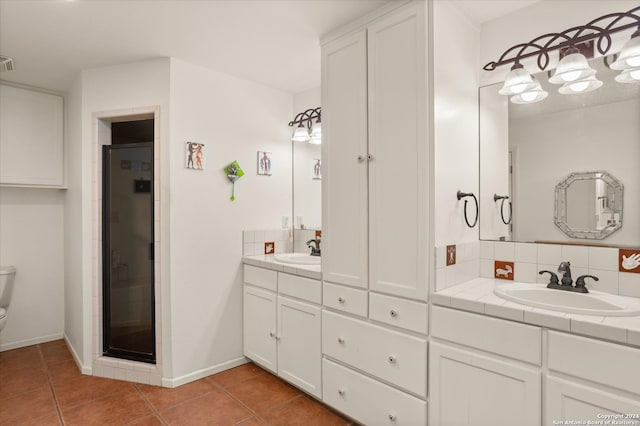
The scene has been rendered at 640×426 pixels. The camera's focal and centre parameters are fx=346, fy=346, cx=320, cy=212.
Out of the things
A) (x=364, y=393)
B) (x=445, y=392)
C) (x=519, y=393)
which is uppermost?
(x=519, y=393)

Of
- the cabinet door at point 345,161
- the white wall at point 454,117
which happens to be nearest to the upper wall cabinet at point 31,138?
the cabinet door at point 345,161

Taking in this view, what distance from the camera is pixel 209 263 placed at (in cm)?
280

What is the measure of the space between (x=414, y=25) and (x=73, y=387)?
3374 mm

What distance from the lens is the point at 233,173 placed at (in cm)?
290

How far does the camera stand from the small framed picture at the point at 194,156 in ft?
8.78

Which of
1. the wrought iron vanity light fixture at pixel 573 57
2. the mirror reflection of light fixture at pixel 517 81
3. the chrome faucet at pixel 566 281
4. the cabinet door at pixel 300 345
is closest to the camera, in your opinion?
the wrought iron vanity light fixture at pixel 573 57

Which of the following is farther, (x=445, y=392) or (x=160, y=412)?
(x=160, y=412)

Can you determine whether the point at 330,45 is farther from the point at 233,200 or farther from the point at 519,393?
the point at 519,393

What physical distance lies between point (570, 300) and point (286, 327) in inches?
68.7

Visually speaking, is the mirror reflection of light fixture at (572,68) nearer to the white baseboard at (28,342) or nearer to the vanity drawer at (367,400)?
the vanity drawer at (367,400)

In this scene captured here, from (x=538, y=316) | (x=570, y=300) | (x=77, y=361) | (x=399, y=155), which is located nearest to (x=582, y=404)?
(x=538, y=316)

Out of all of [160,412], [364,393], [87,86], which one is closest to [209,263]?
[160,412]

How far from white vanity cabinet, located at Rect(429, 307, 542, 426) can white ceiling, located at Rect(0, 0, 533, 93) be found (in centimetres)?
171

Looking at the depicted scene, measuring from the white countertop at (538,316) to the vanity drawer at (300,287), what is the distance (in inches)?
32.7
